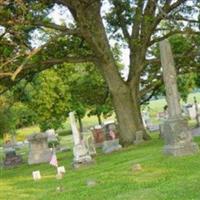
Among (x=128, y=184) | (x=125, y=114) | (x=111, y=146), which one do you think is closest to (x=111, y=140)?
(x=111, y=146)

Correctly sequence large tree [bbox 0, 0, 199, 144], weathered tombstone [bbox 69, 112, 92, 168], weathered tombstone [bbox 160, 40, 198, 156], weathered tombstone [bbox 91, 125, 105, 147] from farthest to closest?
weathered tombstone [bbox 91, 125, 105, 147]
large tree [bbox 0, 0, 199, 144]
weathered tombstone [bbox 69, 112, 92, 168]
weathered tombstone [bbox 160, 40, 198, 156]

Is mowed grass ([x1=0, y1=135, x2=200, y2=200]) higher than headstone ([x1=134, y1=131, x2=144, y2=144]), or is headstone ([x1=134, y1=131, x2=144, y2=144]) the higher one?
headstone ([x1=134, y1=131, x2=144, y2=144])

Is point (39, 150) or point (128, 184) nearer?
point (128, 184)

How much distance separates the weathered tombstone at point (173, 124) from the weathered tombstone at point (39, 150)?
14.4 metres

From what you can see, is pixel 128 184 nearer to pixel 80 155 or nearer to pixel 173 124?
pixel 173 124

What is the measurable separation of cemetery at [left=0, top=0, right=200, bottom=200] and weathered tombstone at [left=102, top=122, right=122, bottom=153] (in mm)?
74

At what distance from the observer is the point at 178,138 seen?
16656mm

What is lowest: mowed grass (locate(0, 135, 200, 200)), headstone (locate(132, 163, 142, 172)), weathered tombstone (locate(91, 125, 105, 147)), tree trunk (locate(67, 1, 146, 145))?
mowed grass (locate(0, 135, 200, 200))

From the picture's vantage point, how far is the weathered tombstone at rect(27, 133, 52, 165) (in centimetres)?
3072

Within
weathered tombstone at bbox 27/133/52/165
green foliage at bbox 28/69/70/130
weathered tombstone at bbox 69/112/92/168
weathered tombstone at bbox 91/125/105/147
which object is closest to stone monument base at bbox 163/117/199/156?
weathered tombstone at bbox 69/112/92/168

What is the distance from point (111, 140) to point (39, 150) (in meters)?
3.94

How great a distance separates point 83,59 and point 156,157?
10.1 meters

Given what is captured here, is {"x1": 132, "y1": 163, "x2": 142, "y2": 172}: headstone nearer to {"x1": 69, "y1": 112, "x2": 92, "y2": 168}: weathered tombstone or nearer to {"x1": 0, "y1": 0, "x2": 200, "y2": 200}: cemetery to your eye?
{"x1": 0, "y1": 0, "x2": 200, "y2": 200}: cemetery

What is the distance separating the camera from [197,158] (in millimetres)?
15289
